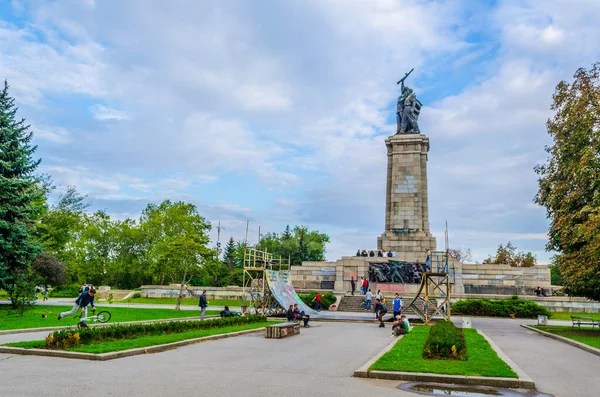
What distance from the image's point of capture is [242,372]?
9.42 metres

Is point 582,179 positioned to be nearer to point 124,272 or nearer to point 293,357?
point 293,357

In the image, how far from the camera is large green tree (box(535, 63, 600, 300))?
17234 mm

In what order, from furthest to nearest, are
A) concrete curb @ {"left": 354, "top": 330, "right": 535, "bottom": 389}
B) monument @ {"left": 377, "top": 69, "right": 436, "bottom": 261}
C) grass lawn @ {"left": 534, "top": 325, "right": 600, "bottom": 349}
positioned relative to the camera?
monument @ {"left": 377, "top": 69, "right": 436, "bottom": 261} → grass lawn @ {"left": 534, "top": 325, "right": 600, "bottom": 349} → concrete curb @ {"left": 354, "top": 330, "right": 535, "bottom": 389}

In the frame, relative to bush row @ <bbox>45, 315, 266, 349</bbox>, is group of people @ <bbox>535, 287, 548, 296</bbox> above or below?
above

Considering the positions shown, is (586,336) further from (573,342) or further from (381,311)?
(381,311)

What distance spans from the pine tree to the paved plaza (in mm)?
9604

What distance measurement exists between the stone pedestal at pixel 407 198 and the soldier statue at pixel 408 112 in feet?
3.62

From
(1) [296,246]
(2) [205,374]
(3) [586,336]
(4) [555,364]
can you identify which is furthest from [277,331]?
(1) [296,246]

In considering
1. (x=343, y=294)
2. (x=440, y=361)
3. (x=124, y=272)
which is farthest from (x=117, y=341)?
(x=124, y=272)

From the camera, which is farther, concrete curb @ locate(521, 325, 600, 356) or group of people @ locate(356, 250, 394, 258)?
group of people @ locate(356, 250, 394, 258)

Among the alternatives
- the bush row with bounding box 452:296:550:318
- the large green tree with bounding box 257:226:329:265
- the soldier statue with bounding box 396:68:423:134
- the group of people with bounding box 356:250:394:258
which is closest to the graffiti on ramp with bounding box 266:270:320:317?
the bush row with bounding box 452:296:550:318

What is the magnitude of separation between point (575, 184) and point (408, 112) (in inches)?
974

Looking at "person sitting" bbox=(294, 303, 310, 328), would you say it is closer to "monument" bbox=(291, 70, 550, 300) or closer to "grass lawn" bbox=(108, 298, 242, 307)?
"monument" bbox=(291, 70, 550, 300)

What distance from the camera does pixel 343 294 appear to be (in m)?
36.2
